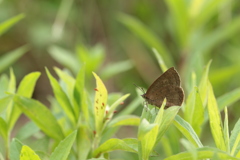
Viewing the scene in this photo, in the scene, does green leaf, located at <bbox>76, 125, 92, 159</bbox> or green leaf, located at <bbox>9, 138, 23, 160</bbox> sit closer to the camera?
green leaf, located at <bbox>9, 138, 23, 160</bbox>

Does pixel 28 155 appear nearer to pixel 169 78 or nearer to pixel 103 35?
pixel 169 78

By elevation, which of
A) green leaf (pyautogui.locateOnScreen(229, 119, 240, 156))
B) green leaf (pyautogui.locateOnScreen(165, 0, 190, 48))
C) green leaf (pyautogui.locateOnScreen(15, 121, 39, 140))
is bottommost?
green leaf (pyautogui.locateOnScreen(229, 119, 240, 156))

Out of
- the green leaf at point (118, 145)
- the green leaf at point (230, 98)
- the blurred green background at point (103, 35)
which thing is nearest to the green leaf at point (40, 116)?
the green leaf at point (118, 145)

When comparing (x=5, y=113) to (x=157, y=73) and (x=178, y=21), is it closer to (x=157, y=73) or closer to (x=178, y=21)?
(x=178, y=21)

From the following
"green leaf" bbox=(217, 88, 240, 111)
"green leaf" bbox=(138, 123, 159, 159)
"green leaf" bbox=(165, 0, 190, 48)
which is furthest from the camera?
"green leaf" bbox=(165, 0, 190, 48)

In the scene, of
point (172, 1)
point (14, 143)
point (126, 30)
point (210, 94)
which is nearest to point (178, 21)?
point (172, 1)

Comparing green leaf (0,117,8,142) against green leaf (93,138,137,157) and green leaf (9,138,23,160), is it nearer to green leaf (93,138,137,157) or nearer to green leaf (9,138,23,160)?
green leaf (9,138,23,160)

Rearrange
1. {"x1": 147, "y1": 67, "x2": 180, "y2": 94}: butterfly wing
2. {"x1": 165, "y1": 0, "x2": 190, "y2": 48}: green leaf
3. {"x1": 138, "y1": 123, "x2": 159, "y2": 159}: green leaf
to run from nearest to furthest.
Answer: {"x1": 138, "y1": 123, "x2": 159, "y2": 159}: green leaf, {"x1": 147, "y1": 67, "x2": 180, "y2": 94}: butterfly wing, {"x1": 165, "y1": 0, "x2": 190, "y2": 48}: green leaf

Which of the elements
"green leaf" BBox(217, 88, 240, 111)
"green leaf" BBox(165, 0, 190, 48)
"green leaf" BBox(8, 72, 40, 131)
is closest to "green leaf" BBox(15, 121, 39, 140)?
"green leaf" BBox(8, 72, 40, 131)

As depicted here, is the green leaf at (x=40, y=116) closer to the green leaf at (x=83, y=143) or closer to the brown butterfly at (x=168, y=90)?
the green leaf at (x=83, y=143)
